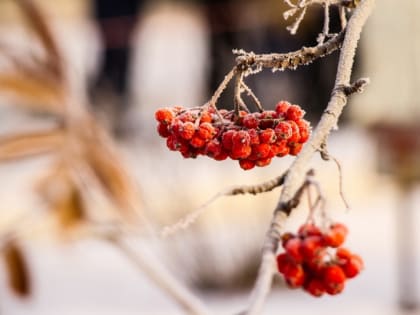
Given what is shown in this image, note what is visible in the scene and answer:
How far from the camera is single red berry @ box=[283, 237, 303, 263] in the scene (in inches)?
18.1

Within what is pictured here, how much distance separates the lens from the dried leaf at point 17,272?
1742 millimetres

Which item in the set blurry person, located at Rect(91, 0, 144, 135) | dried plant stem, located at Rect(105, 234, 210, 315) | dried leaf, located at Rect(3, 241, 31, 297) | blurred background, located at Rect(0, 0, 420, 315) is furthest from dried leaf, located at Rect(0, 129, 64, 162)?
blurry person, located at Rect(91, 0, 144, 135)

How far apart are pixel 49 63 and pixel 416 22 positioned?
1644 millimetres

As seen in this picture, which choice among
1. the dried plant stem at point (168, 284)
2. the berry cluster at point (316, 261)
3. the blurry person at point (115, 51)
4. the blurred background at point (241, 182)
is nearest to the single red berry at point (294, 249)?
the berry cluster at point (316, 261)

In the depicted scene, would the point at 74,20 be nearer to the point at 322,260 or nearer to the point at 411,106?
the point at 411,106

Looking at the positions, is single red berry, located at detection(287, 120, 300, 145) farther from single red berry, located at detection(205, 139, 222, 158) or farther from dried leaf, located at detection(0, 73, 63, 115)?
dried leaf, located at detection(0, 73, 63, 115)

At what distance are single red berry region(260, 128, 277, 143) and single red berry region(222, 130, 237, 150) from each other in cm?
1

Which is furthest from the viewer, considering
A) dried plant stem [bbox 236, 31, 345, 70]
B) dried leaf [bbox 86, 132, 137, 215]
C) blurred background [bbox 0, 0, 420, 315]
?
blurred background [bbox 0, 0, 420, 315]

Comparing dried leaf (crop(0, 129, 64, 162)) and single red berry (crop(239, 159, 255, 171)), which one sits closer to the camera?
single red berry (crop(239, 159, 255, 171))

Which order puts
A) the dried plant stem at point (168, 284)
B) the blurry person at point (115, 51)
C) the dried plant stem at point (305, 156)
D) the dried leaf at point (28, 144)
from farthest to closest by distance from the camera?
the blurry person at point (115, 51) → the dried leaf at point (28, 144) → the dried plant stem at point (168, 284) → the dried plant stem at point (305, 156)

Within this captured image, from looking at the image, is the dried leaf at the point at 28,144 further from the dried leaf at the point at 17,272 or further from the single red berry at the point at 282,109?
the single red berry at the point at 282,109

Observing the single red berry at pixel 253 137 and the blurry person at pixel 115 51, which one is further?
the blurry person at pixel 115 51

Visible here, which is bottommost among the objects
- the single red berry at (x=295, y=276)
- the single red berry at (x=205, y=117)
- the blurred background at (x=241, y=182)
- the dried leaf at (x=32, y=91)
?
the blurred background at (x=241, y=182)

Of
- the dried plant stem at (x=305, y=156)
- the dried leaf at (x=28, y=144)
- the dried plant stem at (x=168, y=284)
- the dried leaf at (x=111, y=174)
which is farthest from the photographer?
the dried leaf at (x=111, y=174)
